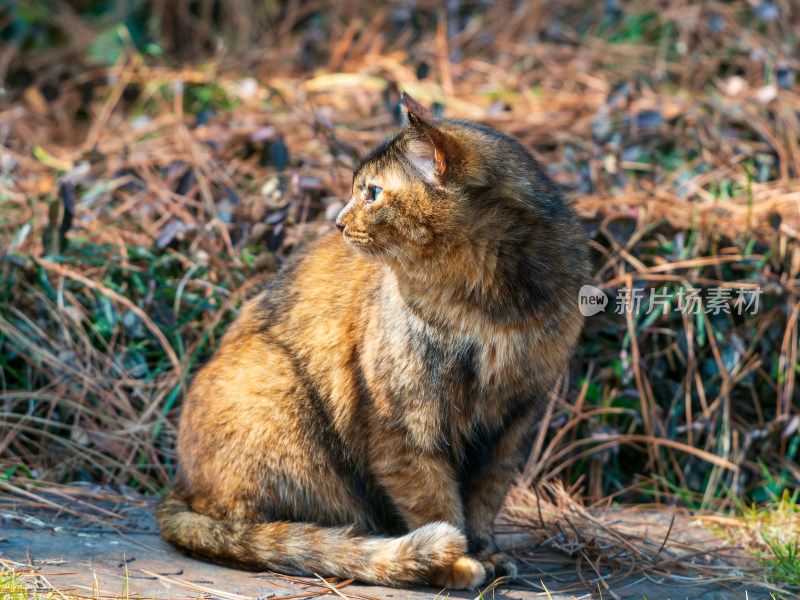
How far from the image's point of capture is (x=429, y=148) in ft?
7.90

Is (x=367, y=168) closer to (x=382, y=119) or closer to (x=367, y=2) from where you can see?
(x=382, y=119)

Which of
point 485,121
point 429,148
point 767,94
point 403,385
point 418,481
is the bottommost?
point 418,481

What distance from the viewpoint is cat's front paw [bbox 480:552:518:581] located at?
8.64 feet

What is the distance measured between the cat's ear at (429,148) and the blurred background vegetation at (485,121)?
4.90 feet

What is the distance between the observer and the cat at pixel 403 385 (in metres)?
2.45

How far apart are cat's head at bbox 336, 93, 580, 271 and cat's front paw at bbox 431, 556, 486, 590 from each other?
94 centimetres

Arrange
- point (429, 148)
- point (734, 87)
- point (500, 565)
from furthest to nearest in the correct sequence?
point (734, 87) < point (500, 565) < point (429, 148)

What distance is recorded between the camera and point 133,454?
3439 mm

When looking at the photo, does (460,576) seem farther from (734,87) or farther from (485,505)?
(734,87)

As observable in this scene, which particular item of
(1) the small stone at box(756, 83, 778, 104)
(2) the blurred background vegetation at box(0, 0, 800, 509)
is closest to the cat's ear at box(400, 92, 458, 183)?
(2) the blurred background vegetation at box(0, 0, 800, 509)

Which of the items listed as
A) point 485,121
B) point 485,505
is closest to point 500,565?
point 485,505

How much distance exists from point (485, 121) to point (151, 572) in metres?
3.34

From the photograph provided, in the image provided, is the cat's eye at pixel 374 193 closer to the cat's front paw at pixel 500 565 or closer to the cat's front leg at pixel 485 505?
the cat's front leg at pixel 485 505

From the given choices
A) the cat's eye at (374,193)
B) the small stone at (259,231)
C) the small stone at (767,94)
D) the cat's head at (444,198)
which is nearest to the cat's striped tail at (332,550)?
the cat's head at (444,198)
